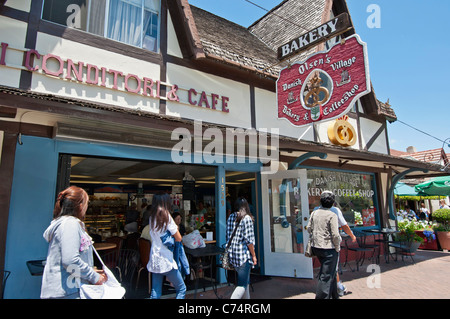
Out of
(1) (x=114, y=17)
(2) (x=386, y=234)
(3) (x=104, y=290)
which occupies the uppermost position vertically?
(1) (x=114, y=17)

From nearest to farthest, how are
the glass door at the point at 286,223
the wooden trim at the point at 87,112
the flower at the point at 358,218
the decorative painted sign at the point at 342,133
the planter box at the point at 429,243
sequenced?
the wooden trim at the point at 87,112, the glass door at the point at 286,223, the decorative painted sign at the point at 342,133, the flower at the point at 358,218, the planter box at the point at 429,243

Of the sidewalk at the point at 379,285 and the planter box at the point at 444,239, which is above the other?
the planter box at the point at 444,239

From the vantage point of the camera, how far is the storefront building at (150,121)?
14.9ft

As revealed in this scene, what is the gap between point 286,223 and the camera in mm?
7406

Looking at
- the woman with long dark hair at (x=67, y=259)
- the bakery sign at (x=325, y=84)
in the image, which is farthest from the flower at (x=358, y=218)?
the woman with long dark hair at (x=67, y=259)

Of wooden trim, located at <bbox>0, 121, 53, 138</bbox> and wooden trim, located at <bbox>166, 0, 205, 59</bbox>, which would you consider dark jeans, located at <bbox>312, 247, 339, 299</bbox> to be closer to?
wooden trim, located at <bbox>166, 0, 205, 59</bbox>

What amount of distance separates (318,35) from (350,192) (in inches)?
241

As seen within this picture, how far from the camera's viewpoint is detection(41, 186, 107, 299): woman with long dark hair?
8.27 ft

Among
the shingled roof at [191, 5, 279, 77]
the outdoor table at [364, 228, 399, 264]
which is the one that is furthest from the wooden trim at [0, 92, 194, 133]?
the outdoor table at [364, 228, 399, 264]

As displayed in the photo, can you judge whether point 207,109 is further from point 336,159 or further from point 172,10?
point 336,159

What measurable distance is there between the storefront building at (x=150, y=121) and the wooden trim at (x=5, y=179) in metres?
0.02

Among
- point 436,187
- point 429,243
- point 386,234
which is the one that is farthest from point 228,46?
point 436,187

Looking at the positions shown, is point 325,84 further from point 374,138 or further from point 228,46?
point 374,138

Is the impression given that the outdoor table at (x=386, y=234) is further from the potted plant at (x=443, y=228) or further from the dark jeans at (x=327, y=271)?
the dark jeans at (x=327, y=271)
